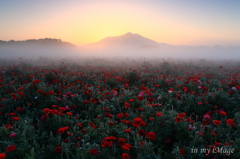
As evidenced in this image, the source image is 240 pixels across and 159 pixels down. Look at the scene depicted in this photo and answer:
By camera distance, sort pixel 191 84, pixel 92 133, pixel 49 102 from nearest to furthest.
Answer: pixel 92 133, pixel 49 102, pixel 191 84

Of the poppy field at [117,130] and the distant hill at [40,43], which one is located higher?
the distant hill at [40,43]

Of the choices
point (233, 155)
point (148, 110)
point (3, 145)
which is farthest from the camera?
point (148, 110)

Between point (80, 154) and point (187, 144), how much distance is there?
69.8 inches

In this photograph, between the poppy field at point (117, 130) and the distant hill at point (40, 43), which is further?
the distant hill at point (40, 43)

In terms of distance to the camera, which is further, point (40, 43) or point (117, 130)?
point (40, 43)

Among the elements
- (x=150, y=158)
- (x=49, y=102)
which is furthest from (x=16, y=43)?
(x=150, y=158)

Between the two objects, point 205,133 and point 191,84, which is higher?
point 191,84

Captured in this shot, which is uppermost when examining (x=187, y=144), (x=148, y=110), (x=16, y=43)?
A: (x=16, y=43)

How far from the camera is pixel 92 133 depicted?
2631 millimetres

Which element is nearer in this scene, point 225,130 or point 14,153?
point 14,153

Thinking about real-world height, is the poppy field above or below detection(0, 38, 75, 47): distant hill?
below

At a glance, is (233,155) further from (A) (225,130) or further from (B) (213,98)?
(B) (213,98)

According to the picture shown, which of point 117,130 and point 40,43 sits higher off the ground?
point 40,43

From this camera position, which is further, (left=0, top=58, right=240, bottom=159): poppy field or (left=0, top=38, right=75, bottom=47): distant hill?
(left=0, top=38, right=75, bottom=47): distant hill
